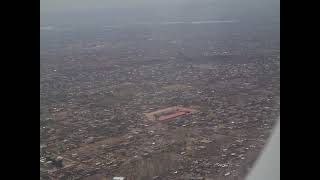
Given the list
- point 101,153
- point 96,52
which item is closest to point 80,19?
point 96,52

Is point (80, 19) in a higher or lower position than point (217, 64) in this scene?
higher

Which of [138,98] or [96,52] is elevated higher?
[96,52]
